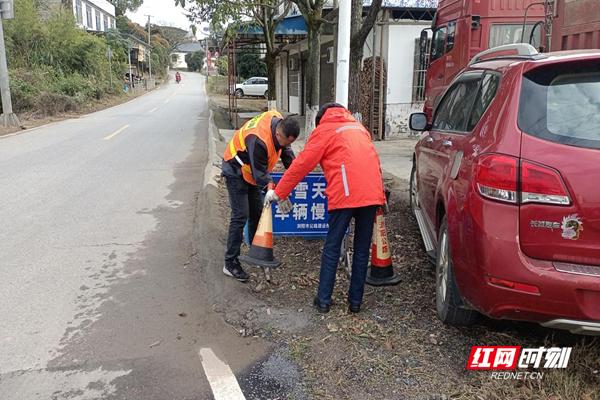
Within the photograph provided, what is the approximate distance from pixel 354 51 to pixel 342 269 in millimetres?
4516

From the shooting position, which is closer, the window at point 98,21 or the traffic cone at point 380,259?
the traffic cone at point 380,259

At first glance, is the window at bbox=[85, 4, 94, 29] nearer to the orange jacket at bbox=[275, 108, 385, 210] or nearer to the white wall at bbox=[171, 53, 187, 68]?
the white wall at bbox=[171, 53, 187, 68]

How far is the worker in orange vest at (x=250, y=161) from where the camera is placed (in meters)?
4.32

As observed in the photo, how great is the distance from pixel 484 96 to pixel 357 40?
16.4ft

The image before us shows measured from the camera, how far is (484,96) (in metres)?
3.44

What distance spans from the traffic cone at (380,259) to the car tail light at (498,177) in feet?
4.85

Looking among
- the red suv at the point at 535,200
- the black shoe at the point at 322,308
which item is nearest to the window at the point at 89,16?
the black shoe at the point at 322,308

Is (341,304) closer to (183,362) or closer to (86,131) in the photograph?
(183,362)

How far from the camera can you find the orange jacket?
3.75m

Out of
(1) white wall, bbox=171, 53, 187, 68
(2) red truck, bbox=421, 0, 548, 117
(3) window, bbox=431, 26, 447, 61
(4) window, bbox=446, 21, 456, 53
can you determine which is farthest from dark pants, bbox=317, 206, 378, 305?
(1) white wall, bbox=171, 53, 187, 68

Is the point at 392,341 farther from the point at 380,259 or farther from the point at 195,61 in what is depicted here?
the point at 195,61

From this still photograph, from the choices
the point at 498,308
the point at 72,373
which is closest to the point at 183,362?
the point at 72,373

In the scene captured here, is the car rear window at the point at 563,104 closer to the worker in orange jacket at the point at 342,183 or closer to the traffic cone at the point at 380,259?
the worker in orange jacket at the point at 342,183

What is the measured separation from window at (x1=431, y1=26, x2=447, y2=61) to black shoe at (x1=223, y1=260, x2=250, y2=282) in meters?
7.49
